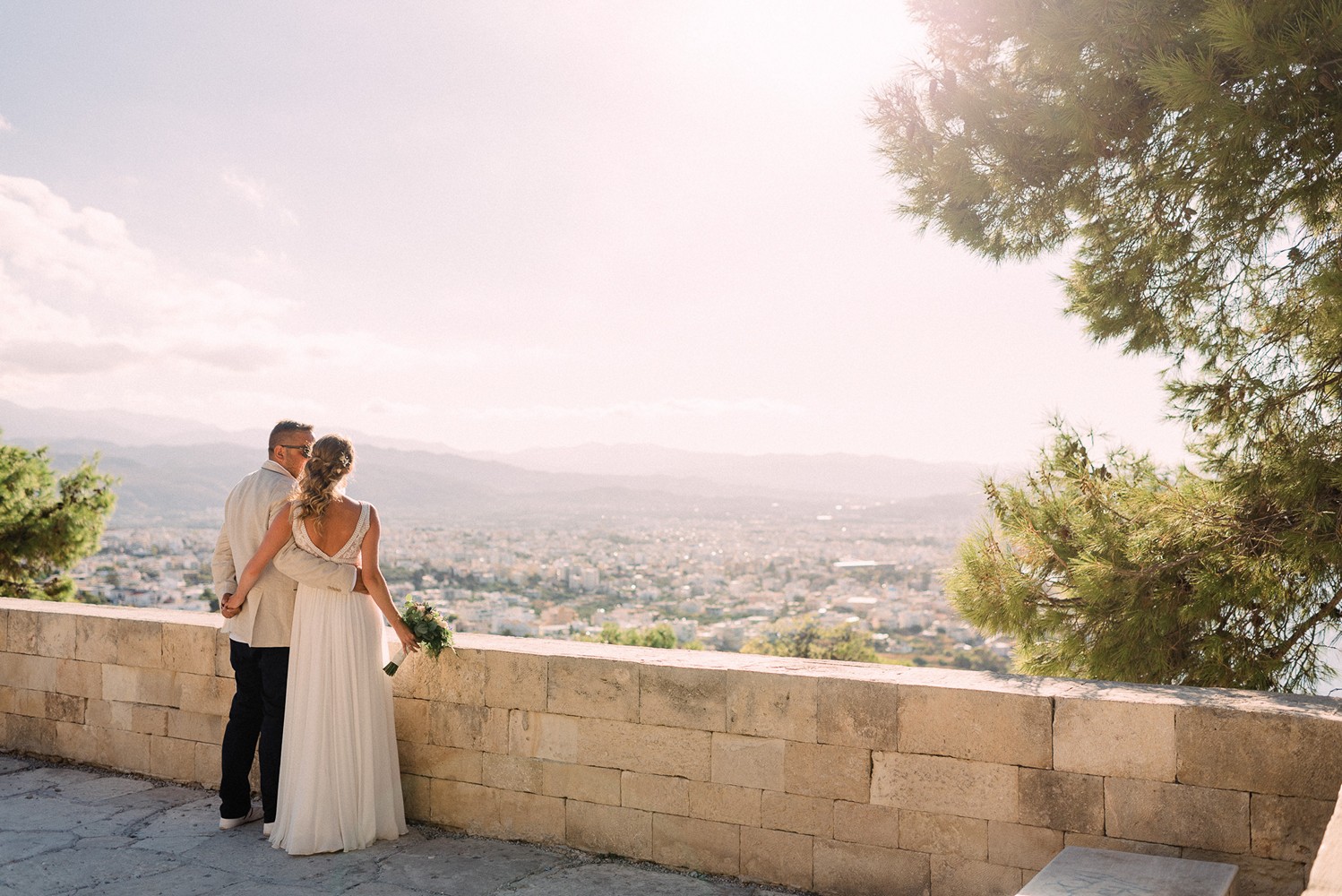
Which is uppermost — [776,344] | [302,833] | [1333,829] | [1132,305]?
[776,344]

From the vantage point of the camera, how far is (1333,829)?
80.6 inches

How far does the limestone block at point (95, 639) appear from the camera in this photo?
5.25m

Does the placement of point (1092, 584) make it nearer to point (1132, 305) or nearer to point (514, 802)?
point (1132, 305)

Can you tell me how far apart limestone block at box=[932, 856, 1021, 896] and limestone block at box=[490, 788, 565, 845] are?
5.01ft

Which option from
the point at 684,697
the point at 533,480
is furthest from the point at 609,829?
the point at 533,480

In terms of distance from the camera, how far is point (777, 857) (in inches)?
143

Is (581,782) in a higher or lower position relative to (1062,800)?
lower

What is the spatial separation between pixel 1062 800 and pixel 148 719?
446 cm

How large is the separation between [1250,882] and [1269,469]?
9.43 feet

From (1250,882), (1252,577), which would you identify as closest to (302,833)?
(1250,882)

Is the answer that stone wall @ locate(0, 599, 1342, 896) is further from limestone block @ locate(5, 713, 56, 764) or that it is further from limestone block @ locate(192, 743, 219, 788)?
limestone block @ locate(5, 713, 56, 764)

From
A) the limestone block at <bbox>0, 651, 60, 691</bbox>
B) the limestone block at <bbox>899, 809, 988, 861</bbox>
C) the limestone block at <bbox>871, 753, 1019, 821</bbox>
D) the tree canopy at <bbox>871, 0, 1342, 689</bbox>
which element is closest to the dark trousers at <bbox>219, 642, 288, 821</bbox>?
the limestone block at <bbox>0, 651, 60, 691</bbox>

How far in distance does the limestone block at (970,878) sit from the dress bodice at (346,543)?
8.25ft

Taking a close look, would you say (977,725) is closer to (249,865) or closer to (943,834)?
(943,834)
